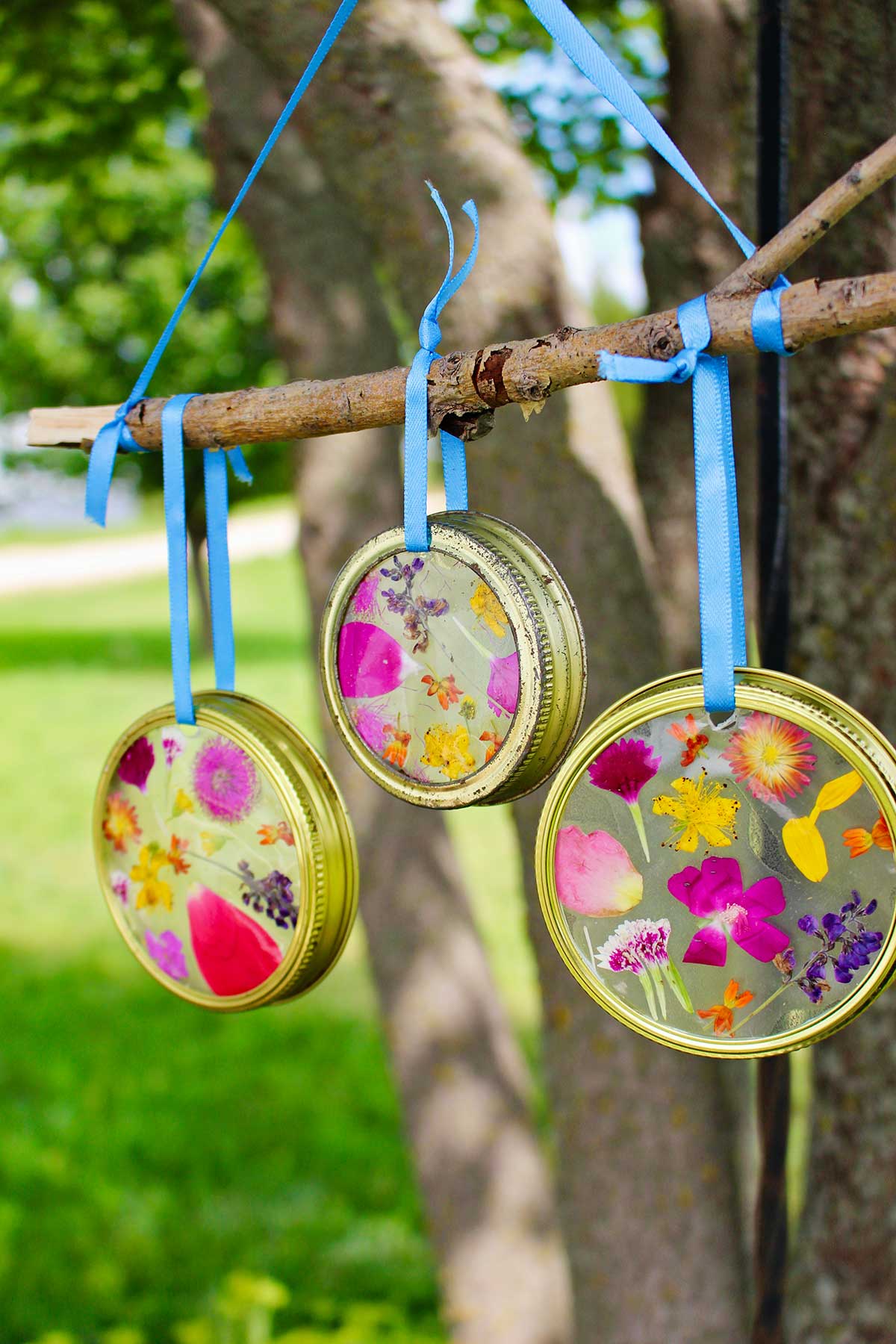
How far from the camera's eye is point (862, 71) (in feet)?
5.90

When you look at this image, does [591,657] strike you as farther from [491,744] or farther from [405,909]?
[491,744]

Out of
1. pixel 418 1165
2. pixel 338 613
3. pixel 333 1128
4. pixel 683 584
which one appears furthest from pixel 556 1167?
pixel 333 1128

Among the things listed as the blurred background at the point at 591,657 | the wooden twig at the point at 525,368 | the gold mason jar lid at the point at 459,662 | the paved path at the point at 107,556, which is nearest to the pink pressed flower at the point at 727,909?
the gold mason jar lid at the point at 459,662

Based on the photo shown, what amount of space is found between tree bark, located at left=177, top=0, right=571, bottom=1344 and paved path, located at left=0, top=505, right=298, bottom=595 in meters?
18.3

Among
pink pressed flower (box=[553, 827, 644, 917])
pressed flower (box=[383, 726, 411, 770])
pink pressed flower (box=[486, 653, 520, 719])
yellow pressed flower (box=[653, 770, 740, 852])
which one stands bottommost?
pink pressed flower (box=[553, 827, 644, 917])

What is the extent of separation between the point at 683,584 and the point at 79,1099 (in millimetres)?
3286

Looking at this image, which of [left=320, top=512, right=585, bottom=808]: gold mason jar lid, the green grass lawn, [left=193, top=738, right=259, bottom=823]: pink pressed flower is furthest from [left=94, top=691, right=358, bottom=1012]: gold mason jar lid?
the green grass lawn

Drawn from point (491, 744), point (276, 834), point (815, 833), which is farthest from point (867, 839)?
point (276, 834)

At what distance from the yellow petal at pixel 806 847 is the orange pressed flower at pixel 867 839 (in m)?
0.02

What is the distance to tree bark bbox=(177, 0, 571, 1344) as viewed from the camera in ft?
8.77

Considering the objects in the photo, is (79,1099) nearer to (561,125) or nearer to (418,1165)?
(418,1165)

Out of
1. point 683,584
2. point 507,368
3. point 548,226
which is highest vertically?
point 548,226

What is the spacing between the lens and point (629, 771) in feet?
3.43

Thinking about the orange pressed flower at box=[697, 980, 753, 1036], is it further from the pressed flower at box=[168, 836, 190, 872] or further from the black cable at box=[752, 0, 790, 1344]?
the pressed flower at box=[168, 836, 190, 872]
